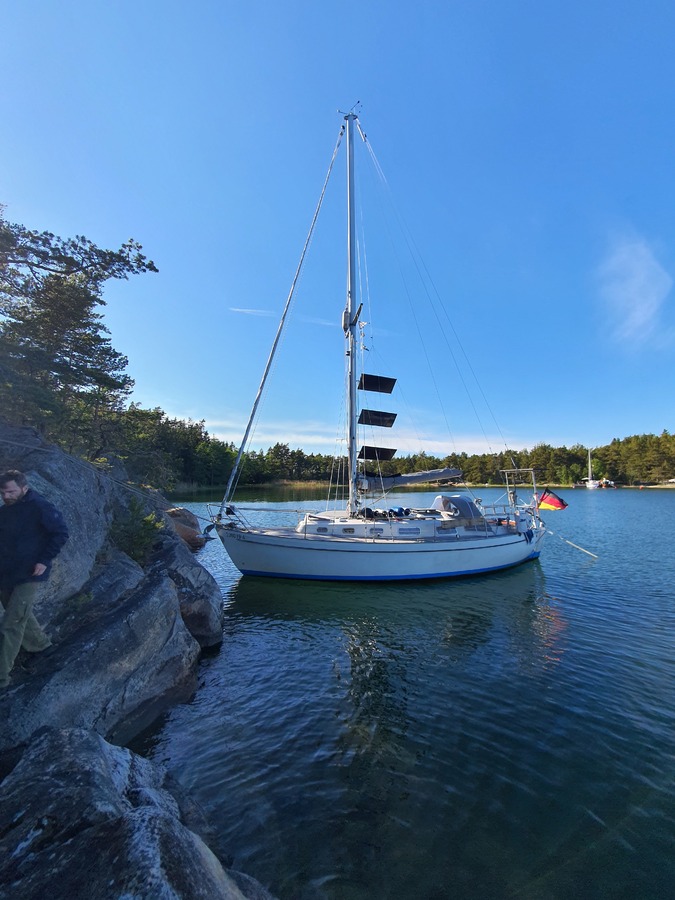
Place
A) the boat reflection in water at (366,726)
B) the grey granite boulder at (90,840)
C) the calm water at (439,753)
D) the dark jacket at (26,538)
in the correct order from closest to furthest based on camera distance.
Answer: the grey granite boulder at (90,840) → the calm water at (439,753) → the boat reflection in water at (366,726) → the dark jacket at (26,538)

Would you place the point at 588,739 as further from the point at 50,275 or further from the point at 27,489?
the point at 50,275

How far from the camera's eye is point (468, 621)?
42.6ft

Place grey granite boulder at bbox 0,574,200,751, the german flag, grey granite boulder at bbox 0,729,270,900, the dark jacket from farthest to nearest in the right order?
1. the german flag
2. grey granite boulder at bbox 0,574,200,751
3. the dark jacket
4. grey granite boulder at bbox 0,729,270,900

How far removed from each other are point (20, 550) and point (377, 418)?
623 inches

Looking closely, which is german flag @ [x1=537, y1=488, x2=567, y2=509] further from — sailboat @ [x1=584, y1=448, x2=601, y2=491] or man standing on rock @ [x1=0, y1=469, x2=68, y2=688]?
sailboat @ [x1=584, y1=448, x2=601, y2=491]

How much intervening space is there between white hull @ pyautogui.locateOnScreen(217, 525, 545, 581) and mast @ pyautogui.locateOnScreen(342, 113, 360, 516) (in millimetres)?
2581

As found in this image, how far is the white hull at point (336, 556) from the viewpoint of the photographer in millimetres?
16391

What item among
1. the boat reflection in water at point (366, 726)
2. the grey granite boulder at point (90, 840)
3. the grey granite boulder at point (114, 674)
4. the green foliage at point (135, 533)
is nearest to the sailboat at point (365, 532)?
the boat reflection in water at point (366, 726)

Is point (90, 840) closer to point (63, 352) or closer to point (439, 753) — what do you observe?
point (439, 753)

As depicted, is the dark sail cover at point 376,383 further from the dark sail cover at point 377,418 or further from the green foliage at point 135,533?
the green foliage at point 135,533

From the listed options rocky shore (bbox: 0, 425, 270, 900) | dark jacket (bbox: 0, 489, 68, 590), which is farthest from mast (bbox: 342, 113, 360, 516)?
dark jacket (bbox: 0, 489, 68, 590)

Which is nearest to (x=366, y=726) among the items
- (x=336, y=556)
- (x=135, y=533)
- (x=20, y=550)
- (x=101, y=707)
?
(x=101, y=707)

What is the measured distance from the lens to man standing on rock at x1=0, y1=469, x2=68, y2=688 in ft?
16.1

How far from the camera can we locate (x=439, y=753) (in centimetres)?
645
